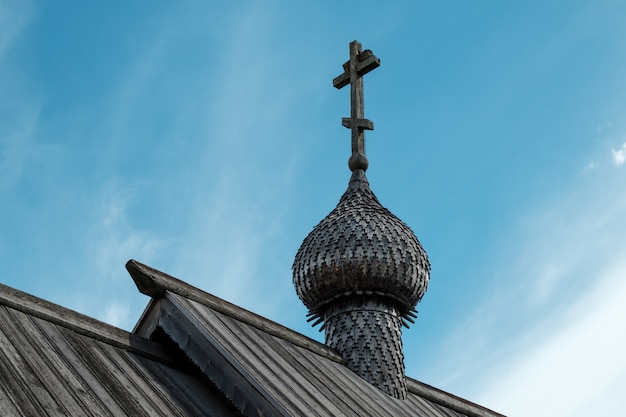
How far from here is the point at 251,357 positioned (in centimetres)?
781

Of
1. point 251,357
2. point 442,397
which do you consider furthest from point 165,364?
point 442,397

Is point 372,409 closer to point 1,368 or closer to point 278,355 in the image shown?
point 278,355

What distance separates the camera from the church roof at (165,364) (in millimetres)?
6215

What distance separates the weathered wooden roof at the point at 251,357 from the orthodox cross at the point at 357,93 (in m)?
2.85

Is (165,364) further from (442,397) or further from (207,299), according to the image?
(442,397)

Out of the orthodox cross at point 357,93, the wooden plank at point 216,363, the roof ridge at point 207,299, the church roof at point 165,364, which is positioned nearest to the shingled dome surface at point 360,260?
the orthodox cross at point 357,93

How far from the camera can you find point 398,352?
10.7m

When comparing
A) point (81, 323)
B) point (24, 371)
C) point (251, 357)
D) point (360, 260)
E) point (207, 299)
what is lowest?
point (24, 371)

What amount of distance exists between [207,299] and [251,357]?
86cm

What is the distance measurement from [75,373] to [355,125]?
6.06 m

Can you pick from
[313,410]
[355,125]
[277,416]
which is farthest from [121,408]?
[355,125]

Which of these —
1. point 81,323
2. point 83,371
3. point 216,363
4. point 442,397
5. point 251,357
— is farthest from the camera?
point 442,397

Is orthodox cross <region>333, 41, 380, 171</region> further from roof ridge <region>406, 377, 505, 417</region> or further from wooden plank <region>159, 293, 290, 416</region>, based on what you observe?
wooden plank <region>159, 293, 290, 416</region>

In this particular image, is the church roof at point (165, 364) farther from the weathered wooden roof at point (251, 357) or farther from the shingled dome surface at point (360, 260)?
the shingled dome surface at point (360, 260)
